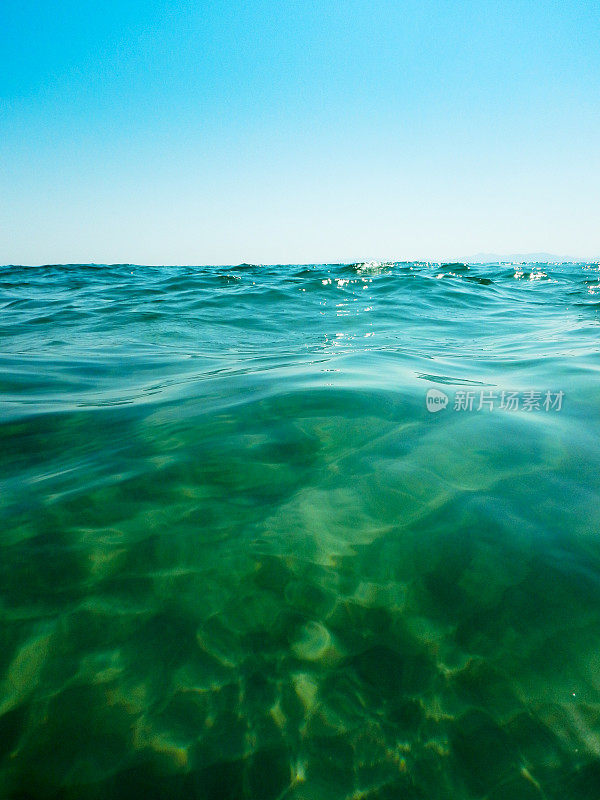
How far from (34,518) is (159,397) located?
5.25ft

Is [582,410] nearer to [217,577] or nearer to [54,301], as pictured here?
[217,577]

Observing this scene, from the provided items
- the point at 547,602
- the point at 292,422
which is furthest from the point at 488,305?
the point at 547,602

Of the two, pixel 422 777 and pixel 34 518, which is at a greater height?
pixel 34 518

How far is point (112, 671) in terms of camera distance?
44.8 inches

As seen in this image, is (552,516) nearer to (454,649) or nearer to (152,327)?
(454,649)

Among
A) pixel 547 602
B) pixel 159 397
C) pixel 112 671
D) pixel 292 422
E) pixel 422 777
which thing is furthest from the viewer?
pixel 159 397

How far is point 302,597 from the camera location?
53.4 inches

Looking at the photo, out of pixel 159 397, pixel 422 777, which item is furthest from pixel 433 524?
pixel 159 397

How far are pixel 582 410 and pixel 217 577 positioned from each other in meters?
2.70

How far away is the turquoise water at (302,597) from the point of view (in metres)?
0.99

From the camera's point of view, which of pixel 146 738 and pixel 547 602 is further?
pixel 547 602

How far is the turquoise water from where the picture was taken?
99cm

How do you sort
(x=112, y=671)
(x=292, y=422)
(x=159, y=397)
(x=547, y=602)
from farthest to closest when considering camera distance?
(x=159, y=397)
(x=292, y=422)
(x=547, y=602)
(x=112, y=671)

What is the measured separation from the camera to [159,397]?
3.22 m
